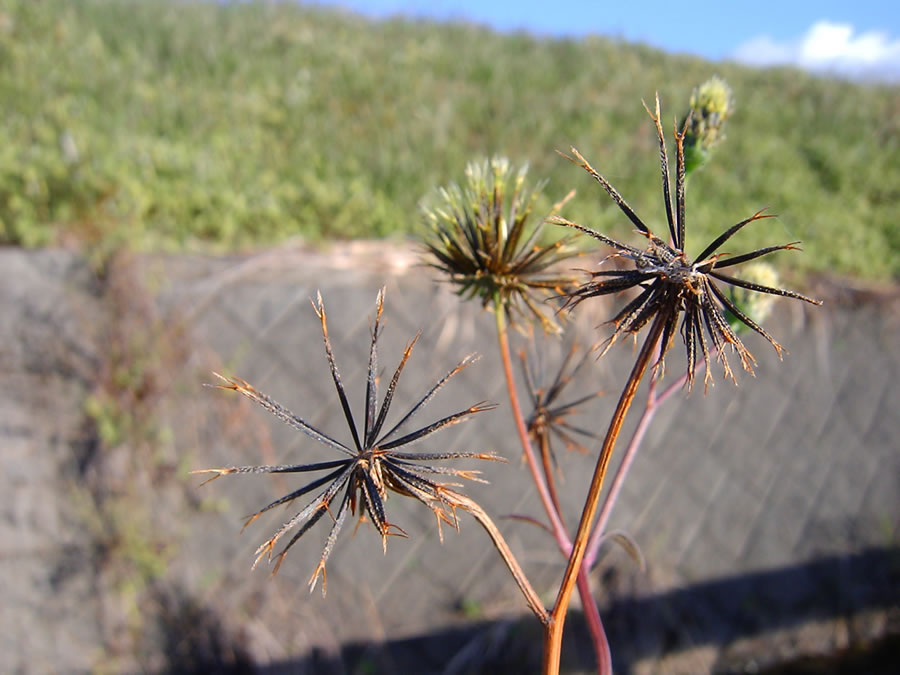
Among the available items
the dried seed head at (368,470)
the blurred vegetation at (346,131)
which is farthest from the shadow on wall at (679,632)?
the dried seed head at (368,470)

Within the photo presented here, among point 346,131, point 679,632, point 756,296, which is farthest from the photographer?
point 346,131

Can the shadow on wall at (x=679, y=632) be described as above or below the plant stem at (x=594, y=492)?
below

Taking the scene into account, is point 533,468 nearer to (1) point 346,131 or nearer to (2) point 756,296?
(2) point 756,296

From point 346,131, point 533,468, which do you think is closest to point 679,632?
point 533,468

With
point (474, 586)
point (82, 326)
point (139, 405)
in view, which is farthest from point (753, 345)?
point (82, 326)

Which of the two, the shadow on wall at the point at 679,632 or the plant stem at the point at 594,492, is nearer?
the plant stem at the point at 594,492

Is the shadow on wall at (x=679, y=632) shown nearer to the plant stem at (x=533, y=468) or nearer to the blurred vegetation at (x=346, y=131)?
the blurred vegetation at (x=346, y=131)

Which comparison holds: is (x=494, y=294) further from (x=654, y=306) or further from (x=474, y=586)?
(x=474, y=586)
